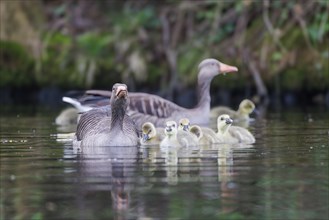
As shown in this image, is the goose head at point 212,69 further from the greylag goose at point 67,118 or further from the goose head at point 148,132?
the goose head at point 148,132

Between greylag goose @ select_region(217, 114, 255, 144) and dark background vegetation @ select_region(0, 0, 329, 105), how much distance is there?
8629mm

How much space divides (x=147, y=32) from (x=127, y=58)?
3.27 feet

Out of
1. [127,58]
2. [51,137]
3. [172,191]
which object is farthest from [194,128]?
[127,58]

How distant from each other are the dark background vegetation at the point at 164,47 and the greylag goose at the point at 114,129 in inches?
369

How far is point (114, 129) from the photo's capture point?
12.1 m

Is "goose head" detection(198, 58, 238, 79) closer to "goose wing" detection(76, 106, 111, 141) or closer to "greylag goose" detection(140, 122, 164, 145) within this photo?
"goose wing" detection(76, 106, 111, 141)

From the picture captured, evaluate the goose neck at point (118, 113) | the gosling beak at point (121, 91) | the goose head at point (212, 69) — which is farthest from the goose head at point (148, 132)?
the goose head at point (212, 69)

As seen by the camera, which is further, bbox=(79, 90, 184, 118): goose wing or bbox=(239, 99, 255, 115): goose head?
bbox=(239, 99, 255, 115): goose head

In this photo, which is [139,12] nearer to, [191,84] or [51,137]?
[191,84]

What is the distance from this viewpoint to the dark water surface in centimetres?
766

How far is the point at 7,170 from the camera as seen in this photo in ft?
32.6

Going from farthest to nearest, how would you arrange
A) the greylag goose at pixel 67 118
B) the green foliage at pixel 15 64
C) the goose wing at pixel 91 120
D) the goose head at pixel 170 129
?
the green foliage at pixel 15 64 < the greylag goose at pixel 67 118 < the goose wing at pixel 91 120 < the goose head at pixel 170 129

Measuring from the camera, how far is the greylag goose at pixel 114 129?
12.0 m

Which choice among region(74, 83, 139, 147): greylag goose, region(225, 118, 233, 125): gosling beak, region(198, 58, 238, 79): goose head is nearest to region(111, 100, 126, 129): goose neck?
region(74, 83, 139, 147): greylag goose
